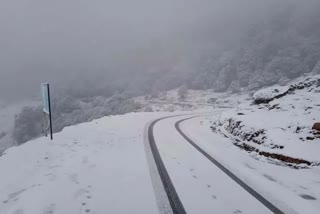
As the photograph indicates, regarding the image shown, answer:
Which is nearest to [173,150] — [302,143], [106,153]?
[106,153]

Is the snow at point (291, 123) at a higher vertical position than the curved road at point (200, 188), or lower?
higher

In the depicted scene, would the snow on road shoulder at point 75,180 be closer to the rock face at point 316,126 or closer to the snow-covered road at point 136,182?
the snow-covered road at point 136,182

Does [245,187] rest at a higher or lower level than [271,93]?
lower

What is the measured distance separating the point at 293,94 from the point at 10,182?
16703 mm

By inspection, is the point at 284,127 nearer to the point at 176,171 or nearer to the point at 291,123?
the point at 291,123

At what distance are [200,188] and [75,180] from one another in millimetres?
3468

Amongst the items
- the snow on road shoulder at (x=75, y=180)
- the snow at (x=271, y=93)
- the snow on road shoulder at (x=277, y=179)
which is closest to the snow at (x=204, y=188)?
the snow on road shoulder at (x=277, y=179)

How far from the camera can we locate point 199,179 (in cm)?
760

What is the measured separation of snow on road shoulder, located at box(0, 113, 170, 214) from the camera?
5801 millimetres

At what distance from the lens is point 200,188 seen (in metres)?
6.86

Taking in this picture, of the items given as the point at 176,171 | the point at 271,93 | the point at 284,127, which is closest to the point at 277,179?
the point at 176,171

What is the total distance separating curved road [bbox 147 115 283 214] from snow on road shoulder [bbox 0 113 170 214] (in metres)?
→ 0.48

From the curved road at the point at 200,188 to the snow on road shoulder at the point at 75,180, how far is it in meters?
0.48

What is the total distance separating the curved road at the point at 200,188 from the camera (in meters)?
5.71
